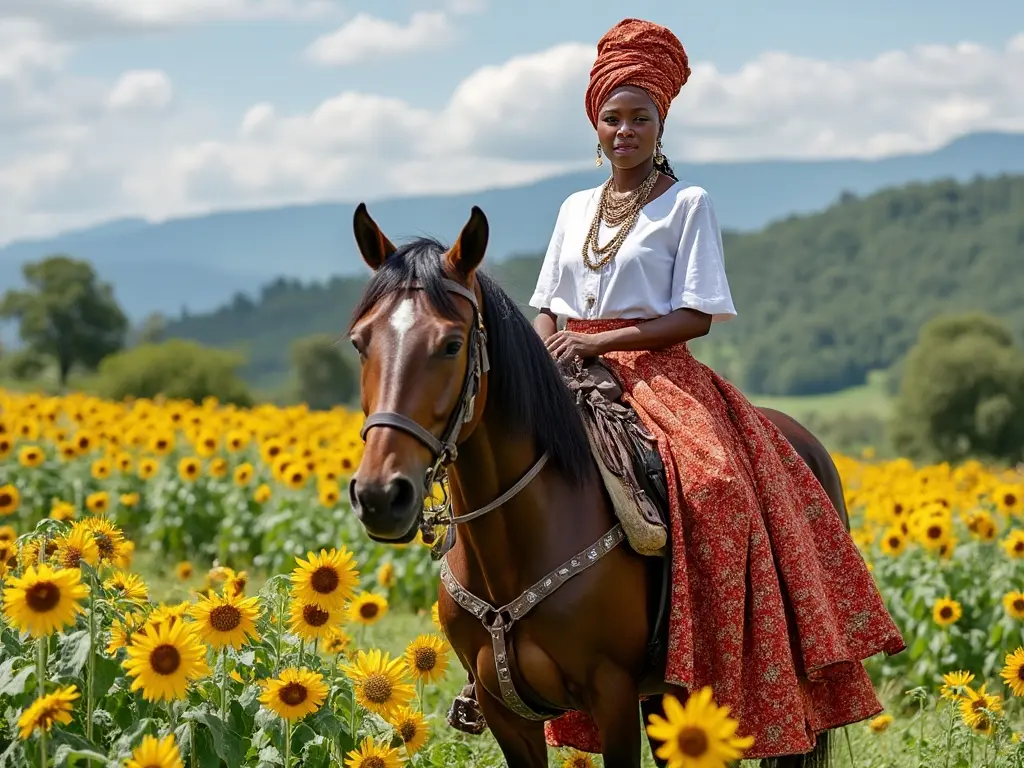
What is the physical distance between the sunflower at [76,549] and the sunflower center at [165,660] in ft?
2.24

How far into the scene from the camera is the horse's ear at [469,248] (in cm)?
362

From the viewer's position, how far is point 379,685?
4453 mm

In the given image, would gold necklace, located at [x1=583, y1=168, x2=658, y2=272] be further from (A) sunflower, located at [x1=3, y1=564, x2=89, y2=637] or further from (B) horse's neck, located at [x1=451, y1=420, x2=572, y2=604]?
(A) sunflower, located at [x1=3, y1=564, x2=89, y2=637]

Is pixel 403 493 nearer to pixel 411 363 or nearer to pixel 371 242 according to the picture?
pixel 411 363

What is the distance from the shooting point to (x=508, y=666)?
405 cm

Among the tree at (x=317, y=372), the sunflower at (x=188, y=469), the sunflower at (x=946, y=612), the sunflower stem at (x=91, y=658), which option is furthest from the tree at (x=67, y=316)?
the sunflower stem at (x=91, y=658)

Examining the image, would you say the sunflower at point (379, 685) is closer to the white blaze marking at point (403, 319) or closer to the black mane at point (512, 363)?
the black mane at point (512, 363)

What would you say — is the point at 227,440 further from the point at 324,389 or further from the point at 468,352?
the point at 324,389

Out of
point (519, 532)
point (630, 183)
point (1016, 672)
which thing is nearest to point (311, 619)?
point (519, 532)

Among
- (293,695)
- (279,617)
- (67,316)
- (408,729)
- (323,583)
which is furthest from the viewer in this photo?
(67,316)

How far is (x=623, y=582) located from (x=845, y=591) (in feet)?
4.33

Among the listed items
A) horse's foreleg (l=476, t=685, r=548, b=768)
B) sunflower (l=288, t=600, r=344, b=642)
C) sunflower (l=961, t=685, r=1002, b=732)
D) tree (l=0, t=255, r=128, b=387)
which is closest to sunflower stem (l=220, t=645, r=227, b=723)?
sunflower (l=288, t=600, r=344, b=642)

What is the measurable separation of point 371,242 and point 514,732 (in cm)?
194

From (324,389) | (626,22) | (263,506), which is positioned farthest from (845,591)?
(324,389)
